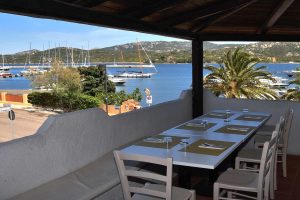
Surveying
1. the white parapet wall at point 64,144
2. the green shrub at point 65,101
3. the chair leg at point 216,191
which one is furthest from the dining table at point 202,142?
the green shrub at point 65,101

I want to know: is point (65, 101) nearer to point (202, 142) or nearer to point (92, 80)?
point (92, 80)

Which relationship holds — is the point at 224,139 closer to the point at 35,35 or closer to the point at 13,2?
the point at 13,2

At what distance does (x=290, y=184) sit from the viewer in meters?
4.59

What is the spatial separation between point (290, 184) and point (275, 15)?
266 centimetres

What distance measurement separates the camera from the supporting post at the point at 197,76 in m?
6.82

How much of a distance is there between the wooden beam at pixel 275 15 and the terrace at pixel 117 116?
2 cm

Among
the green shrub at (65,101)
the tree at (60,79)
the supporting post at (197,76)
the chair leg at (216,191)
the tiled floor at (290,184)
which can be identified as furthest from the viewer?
the tree at (60,79)

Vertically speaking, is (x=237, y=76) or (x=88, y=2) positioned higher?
(x=88, y=2)

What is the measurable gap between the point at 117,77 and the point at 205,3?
4627cm

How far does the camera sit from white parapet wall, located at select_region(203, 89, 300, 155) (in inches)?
242

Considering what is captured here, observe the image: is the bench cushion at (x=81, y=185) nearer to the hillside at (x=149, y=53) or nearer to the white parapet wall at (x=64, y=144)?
the white parapet wall at (x=64, y=144)

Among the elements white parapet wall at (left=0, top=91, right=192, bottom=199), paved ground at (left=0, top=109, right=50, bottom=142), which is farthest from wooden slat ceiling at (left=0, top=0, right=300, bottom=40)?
paved ground at (left=0, top=109, right=50, bottom=142)

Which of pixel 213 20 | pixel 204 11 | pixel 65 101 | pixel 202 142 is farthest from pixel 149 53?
pixel 202 142

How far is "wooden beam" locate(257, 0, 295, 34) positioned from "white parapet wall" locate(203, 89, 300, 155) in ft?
4.34
